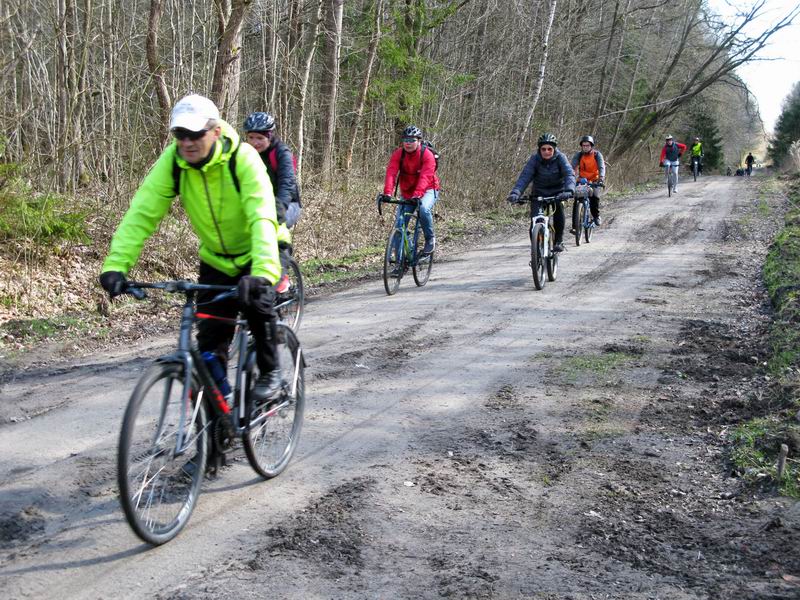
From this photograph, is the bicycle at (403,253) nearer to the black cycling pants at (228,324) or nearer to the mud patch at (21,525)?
the black cycling pants at (228,324)

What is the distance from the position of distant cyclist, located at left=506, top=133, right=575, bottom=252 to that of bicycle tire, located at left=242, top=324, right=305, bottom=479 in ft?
24.0

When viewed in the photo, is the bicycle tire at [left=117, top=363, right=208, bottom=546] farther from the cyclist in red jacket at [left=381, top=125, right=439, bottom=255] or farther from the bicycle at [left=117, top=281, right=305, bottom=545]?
the cyclist in red jacket at [left=381, top=125, right=439, bottom=255]

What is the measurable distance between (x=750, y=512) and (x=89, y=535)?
365 centimetres

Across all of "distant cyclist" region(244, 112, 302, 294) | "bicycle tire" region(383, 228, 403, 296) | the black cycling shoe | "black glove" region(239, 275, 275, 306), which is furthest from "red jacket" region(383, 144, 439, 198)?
"black glove" region(239, 275, 275, 306)

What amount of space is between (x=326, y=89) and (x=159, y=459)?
1733cm

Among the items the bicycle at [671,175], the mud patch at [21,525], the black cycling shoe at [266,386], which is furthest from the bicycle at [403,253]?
the bicycle at [671,175]

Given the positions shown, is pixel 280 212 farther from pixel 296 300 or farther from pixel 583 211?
pixel 583 211

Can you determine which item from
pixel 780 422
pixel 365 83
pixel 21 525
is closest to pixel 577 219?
pixel 365 83

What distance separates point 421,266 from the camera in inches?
481

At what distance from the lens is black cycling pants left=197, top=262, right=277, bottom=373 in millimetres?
4531

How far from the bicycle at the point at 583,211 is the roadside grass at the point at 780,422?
6214 mm

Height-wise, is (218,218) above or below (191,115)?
below

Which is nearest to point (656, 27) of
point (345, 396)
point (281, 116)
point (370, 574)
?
point (281, 116)

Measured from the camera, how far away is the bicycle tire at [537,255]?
11.5m
